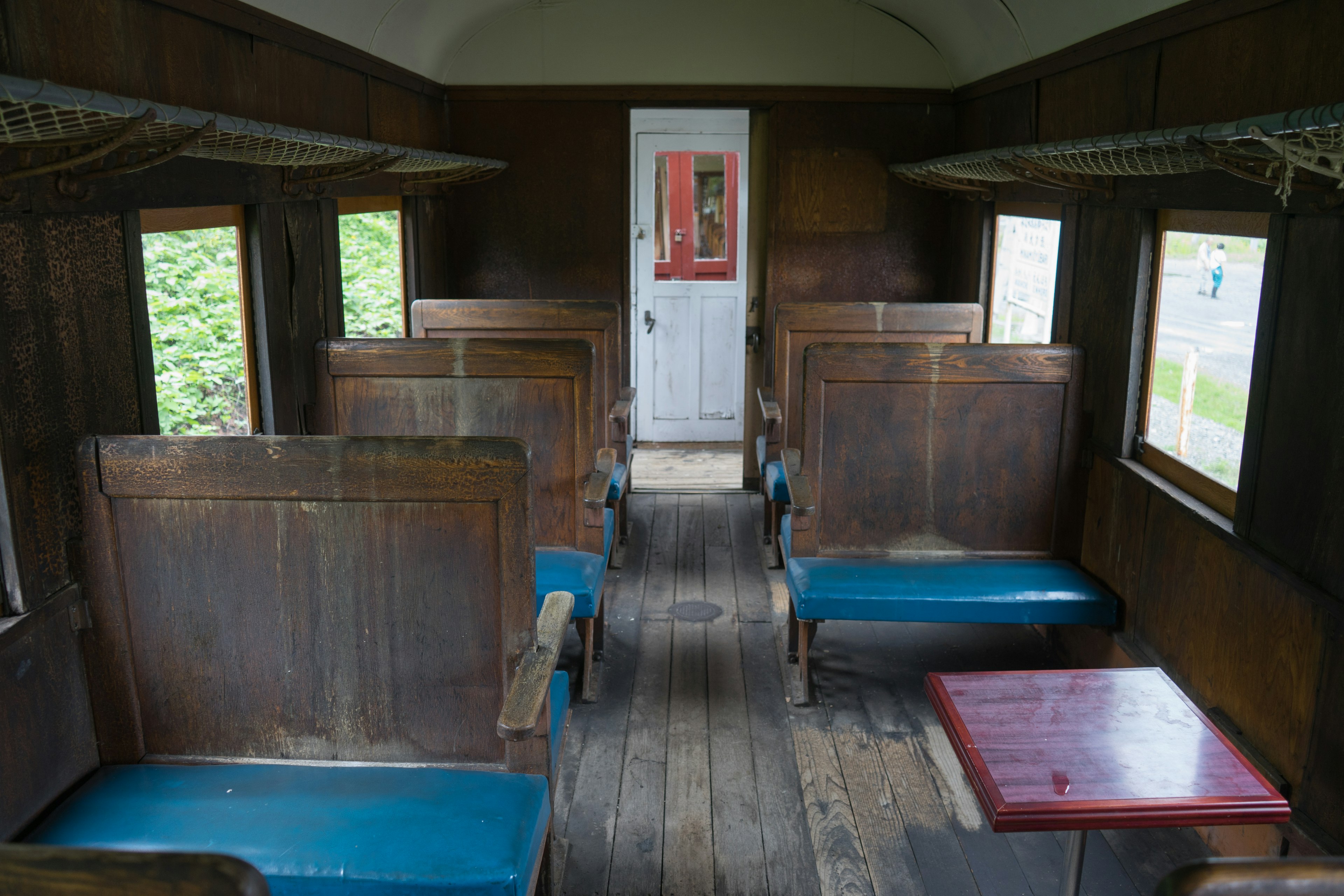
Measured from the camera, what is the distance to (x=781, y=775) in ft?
10.2

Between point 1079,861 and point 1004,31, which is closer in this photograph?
point 1079,861

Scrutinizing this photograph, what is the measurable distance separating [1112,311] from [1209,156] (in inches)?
56.6

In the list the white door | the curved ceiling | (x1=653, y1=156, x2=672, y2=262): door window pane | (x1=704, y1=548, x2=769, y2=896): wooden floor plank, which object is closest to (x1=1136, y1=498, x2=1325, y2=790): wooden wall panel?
(x1=704, y1=548, x2=769, y2=896): wooden floor plank

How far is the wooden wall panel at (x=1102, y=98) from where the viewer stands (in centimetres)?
330

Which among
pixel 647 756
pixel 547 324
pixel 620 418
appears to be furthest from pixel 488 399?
pixel 647 756

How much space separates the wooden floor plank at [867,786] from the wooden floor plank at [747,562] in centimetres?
54

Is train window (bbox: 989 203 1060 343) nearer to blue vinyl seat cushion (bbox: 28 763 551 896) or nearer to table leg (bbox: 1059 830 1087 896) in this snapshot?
table leg (bbox: 1059 830 1087 896)

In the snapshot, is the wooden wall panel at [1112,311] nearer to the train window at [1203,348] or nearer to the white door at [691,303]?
the train window at [1203,348]

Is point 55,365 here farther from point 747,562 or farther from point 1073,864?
point 747,562

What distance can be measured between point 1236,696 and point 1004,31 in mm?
3105

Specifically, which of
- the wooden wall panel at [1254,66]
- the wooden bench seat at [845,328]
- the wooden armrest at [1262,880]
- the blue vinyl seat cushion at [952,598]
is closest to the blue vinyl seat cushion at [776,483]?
the wooden bench seat at [845,328]

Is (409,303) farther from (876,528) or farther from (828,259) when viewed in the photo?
(876,528)

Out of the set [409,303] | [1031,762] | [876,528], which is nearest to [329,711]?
[1031,762]

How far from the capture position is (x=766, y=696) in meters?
3.61
